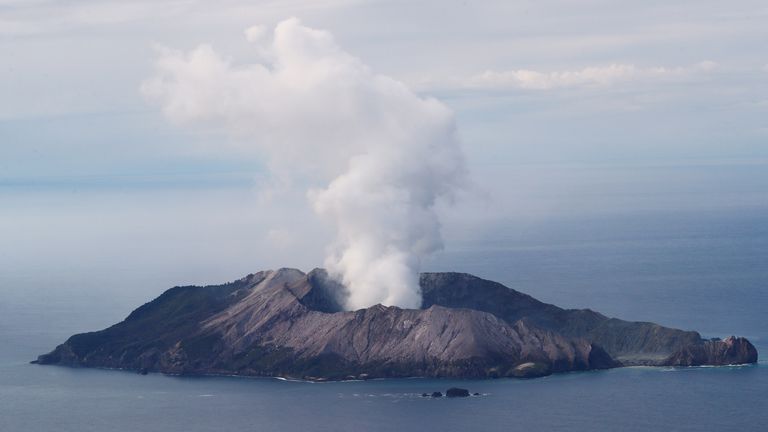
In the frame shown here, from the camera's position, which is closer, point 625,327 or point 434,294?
point 625,327

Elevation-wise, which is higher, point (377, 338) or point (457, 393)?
point (377, 338)

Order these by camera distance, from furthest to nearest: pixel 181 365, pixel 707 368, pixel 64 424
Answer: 1. pixel 181 365
2. pixel 707 368
3. pixel 64 424

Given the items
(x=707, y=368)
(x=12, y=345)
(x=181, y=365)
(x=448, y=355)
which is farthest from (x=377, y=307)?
(x=12, y=345)

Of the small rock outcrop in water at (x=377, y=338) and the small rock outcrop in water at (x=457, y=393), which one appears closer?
the small rock outcrop in water at (x=457, y=393)

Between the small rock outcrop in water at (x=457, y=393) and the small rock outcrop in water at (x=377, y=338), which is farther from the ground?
the small rock outcrop in water at (x=377, y=338)

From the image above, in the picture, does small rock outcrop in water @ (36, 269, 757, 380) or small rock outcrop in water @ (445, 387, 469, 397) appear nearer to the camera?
small rock outcrop in water @ (445, 387, 469, 397)

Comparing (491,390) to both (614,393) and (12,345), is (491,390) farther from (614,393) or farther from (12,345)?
(12,345)

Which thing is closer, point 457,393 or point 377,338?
point 457,393

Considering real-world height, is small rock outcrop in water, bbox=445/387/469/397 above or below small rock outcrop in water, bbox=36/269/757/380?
below
